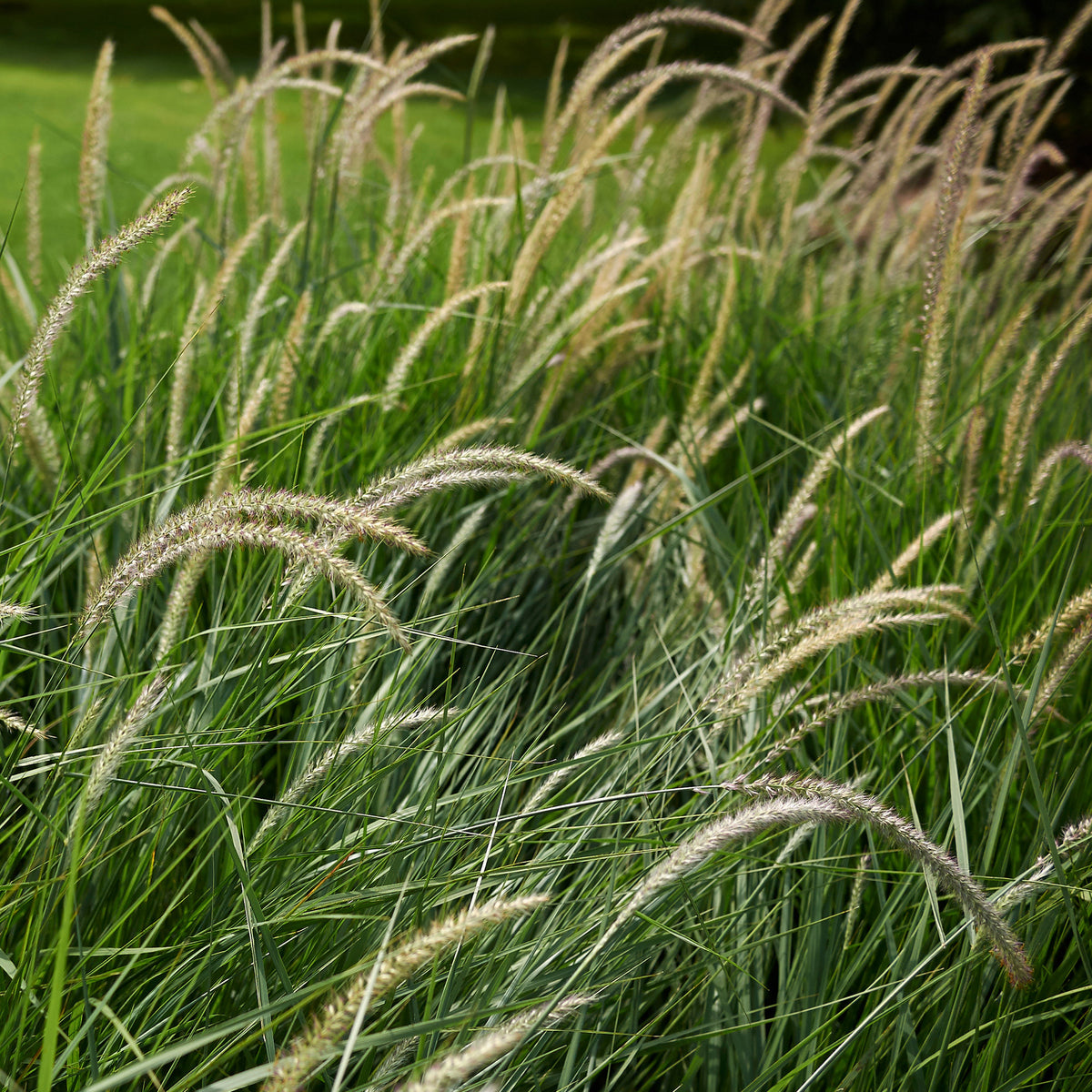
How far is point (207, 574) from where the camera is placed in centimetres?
168

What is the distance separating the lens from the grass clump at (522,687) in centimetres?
88

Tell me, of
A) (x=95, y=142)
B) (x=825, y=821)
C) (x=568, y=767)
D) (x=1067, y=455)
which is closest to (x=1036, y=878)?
(x=825, y=821)

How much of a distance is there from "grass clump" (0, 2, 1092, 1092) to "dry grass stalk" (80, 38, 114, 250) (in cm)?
1

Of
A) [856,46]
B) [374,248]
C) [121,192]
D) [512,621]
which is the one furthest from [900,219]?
[856,46]

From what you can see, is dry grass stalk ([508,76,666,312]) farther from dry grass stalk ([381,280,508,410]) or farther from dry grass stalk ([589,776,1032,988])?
dry grass stalk ([589,776,1032,988])

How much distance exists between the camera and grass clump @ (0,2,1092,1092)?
2.89ft

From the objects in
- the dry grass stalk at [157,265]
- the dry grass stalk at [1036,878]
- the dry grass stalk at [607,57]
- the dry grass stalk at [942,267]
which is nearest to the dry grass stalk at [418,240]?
the dry grass stalk at [607,57]

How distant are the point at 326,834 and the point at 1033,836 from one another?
0.96 m

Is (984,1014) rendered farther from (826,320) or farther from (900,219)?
(900,219)

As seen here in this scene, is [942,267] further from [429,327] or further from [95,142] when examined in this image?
[95,142]

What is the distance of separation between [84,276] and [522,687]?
0.84m

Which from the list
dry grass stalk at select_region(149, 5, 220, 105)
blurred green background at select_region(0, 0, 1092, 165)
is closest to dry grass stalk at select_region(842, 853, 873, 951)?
dry grass stalk at select_region(149, 5, 220, 105)

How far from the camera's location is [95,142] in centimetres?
190

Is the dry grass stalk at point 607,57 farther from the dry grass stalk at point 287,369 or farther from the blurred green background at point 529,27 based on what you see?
the blurred green background at point 529,27
